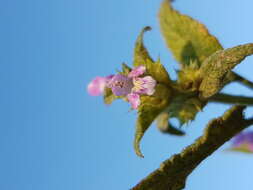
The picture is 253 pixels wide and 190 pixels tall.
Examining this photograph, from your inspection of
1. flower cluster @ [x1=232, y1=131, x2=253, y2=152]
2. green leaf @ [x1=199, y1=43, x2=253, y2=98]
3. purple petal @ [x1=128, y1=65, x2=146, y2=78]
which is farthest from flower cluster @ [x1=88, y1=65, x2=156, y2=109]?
flower cluster @ [x1=232, y1=131, x2=253, y2=152]

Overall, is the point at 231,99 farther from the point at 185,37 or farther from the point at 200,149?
the point at 185,37

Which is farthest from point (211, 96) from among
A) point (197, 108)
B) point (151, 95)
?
point (151, 95)

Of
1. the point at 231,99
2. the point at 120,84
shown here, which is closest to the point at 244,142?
the point at 231,99

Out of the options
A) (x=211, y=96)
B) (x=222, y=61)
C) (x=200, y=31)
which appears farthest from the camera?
(x=200, y=31)

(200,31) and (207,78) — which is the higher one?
(200,31)

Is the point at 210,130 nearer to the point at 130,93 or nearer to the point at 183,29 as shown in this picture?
the point at 130,93

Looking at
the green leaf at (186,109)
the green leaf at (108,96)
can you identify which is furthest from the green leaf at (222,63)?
the green leaf at (108,96)

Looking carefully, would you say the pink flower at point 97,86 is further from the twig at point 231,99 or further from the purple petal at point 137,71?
the twig at point 231,99
